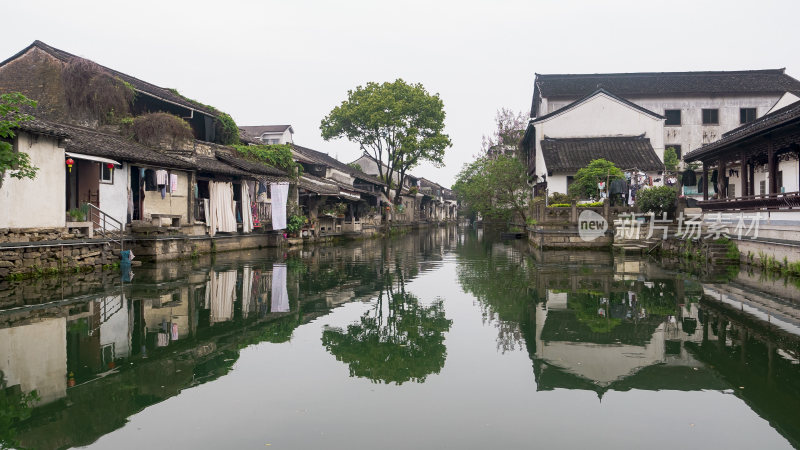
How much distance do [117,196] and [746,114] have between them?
136ft

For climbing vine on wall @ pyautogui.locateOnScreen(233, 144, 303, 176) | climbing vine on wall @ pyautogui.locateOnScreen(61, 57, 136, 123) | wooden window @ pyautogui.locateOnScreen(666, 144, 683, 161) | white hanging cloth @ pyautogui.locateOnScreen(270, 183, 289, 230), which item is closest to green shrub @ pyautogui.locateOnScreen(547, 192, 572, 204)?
white hanging cloth @ pyautogui.locateOnScreen(270, 183, 289, 230)

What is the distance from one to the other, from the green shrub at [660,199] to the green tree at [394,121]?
72.1 ft

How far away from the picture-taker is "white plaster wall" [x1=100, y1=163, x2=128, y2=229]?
18.3 m

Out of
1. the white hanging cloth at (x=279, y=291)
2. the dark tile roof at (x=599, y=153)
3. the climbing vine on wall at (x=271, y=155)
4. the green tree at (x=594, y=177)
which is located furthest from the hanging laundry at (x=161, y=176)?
the dark tile roof at (x=599, y=153)

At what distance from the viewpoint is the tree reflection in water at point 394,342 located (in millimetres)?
6613

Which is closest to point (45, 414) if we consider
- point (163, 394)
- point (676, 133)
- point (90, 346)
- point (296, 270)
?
point (163, 394)

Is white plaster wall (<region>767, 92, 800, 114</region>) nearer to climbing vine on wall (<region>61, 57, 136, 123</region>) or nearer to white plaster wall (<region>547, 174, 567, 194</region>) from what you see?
white plaster wall (<region>547, 174, 567, 194</region>)

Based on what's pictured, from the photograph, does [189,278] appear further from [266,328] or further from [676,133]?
[676,133]

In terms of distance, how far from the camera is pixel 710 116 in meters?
39.3

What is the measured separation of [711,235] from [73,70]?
81.4 feet

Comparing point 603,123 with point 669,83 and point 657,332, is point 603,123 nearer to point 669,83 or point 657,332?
point 669,83

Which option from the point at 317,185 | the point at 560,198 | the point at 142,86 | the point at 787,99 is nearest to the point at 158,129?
the point at 142,86

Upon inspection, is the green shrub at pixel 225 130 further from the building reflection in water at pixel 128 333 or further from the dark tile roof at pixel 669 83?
the dark tile roof at pixel 669 83

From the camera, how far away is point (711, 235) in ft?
61.7
